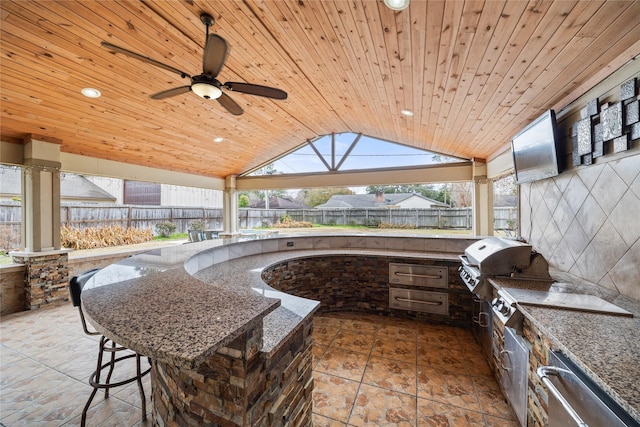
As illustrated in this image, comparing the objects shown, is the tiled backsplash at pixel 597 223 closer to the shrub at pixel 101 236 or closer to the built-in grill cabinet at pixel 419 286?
the built-in grill cabinet at pixel 419 286

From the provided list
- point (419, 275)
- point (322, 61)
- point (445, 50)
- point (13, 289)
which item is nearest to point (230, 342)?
point (445, 50)

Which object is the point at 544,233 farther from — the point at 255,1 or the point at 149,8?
the point at 149,8

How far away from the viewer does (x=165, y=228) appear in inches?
295

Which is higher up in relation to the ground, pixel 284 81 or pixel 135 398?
pixel 284 81

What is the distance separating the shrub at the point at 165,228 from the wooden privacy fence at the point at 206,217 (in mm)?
111

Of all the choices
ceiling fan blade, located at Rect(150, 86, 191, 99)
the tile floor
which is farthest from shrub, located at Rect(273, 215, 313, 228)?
ceiling fan blade, located at Rect(150, 86, 191, 99)

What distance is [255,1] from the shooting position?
1983 mm

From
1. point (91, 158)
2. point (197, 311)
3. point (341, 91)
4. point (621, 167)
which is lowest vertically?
point (197, 311)

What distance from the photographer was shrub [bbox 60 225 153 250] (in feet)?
17.4

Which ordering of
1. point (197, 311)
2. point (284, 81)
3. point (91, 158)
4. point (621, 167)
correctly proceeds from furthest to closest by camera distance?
point (91, 158), point (284, 81), point (621, 167), point (197, 311)

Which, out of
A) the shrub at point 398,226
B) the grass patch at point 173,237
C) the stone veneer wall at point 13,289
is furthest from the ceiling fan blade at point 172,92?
the grass patch at point 173,237

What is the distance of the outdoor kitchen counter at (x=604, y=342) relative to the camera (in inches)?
31.3

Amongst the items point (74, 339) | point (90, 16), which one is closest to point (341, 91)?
point (90, 16)

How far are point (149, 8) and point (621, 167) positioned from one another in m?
3.60
